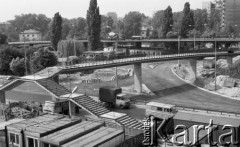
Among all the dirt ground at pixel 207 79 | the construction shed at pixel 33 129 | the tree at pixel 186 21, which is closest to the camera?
the construction shed at pixel 33 129

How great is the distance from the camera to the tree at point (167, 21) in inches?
4611

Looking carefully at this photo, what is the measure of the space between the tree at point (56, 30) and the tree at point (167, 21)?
4031cm

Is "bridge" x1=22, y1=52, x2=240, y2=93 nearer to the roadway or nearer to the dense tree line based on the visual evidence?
the roadway

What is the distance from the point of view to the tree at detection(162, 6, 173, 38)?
384ft

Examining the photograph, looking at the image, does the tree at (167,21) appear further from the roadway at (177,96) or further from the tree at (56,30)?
the roadway at (177,96)

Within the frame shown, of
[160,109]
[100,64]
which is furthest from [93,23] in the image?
[160,109]

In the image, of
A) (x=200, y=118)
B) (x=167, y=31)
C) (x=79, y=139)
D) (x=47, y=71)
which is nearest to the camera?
(x=79, y=139)

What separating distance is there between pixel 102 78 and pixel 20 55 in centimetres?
2076

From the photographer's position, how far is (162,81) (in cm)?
6794

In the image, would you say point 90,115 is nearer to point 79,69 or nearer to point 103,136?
point 103,136

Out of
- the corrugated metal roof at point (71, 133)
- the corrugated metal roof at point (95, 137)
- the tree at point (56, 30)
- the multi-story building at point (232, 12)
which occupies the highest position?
the multi-story building at point (232, 12)

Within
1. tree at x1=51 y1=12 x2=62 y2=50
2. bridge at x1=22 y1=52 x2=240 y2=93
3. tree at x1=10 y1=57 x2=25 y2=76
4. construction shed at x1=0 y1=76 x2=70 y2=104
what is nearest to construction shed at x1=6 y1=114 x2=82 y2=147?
construction shed at x1=0 y1=76 x2=70 y2=104

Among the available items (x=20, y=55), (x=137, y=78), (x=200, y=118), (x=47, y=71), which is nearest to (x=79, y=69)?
(x=47, y=71)

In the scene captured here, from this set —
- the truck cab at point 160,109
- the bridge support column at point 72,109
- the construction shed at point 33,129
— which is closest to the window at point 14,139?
the construction shed at point 33,129
